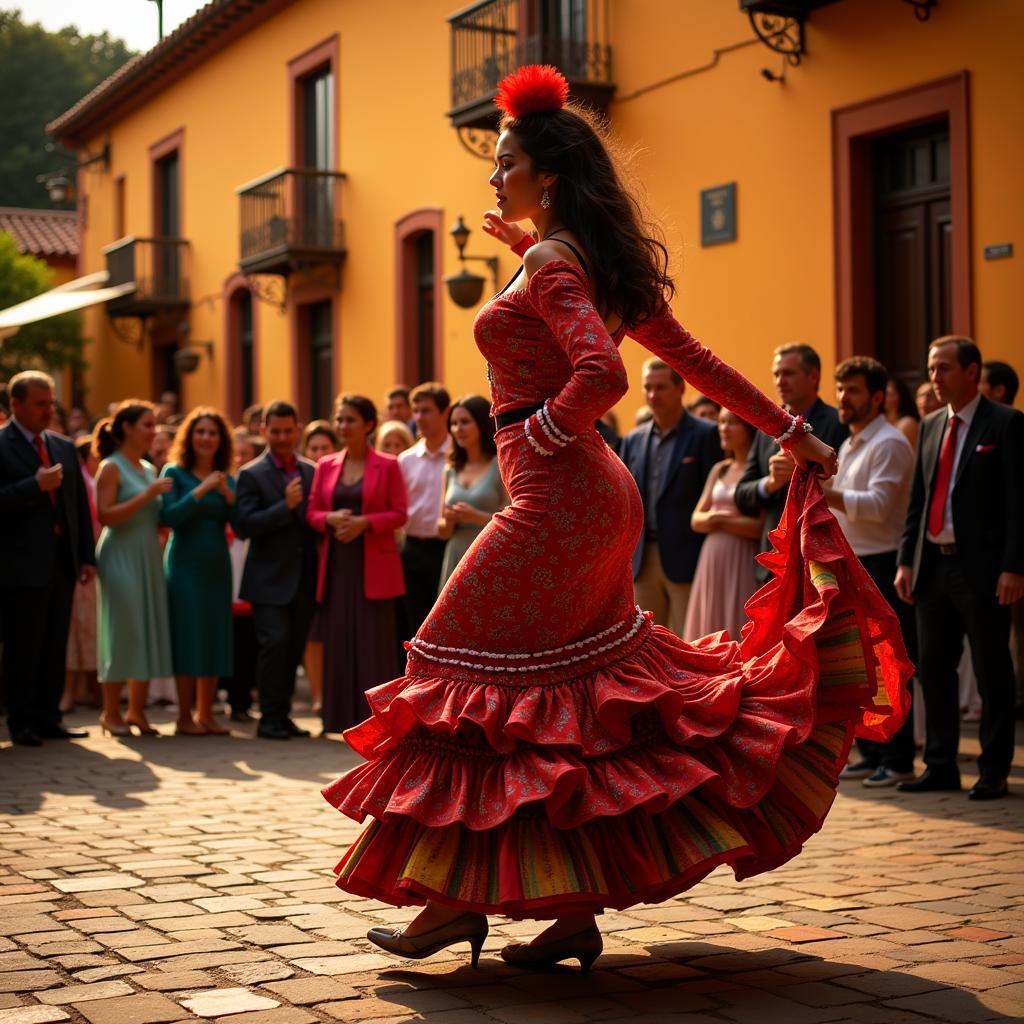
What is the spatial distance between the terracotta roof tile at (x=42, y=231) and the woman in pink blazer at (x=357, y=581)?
26.5 m

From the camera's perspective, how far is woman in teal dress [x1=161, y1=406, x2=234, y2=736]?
386 inches

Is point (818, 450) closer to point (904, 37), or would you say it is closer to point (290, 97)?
point (904, 37)

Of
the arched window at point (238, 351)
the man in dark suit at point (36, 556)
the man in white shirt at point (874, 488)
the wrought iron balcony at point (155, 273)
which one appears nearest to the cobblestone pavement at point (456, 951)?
the man in white shirt at point (874, 488)

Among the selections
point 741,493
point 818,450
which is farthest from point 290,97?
point 818,450

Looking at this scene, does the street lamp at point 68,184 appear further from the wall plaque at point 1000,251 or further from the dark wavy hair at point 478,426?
the wall plaque at point 1000,251

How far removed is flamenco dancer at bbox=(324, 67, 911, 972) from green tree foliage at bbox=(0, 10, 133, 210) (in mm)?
37826

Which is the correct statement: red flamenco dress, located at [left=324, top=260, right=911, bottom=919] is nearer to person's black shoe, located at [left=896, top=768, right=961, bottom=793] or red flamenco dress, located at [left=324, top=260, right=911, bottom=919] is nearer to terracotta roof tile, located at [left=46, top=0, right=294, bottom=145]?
person's black shoe, located at [left=896, top=768, right=961, bottom=793]

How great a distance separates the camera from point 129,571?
32.0 ft

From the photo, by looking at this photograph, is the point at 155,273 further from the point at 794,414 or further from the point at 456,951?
the point at 456,951

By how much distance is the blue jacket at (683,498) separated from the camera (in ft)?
27.9

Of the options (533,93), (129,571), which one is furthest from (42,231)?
(533,93)

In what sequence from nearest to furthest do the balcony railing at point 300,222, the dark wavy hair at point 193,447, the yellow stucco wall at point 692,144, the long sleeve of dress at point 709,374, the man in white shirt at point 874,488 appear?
the long sleeve of dress at point 709,374, the man in white shirt at point 874,488, the dark wavy hair at point 193,447, the yellow stucco wall at point 692,144, the balcony railing at point 300,222

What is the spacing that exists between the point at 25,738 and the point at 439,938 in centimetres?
→ 568

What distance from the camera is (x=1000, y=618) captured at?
7094mm
